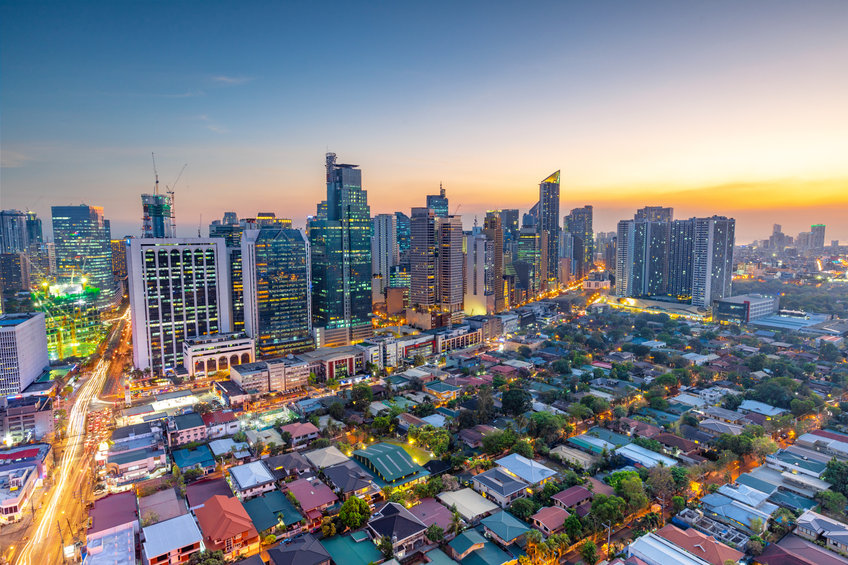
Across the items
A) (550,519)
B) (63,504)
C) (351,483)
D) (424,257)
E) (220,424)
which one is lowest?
(63,504)

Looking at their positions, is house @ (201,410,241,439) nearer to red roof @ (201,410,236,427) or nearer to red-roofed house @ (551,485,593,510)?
red roof @ (201,410,236,427)

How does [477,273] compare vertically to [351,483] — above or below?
above

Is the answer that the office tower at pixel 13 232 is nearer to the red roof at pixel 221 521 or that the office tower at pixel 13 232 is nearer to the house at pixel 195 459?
the house at pixel 195 459

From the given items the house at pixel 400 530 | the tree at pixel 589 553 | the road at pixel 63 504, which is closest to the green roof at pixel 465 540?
the house at pixel 400 530

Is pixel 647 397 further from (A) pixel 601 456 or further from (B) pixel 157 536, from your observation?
(B) pixel 157 536

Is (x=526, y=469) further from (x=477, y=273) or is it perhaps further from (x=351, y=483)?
(x=477, y=273)

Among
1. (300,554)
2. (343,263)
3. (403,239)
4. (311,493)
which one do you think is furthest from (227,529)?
(403,239)

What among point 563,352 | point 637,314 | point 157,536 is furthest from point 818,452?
point 637,314
